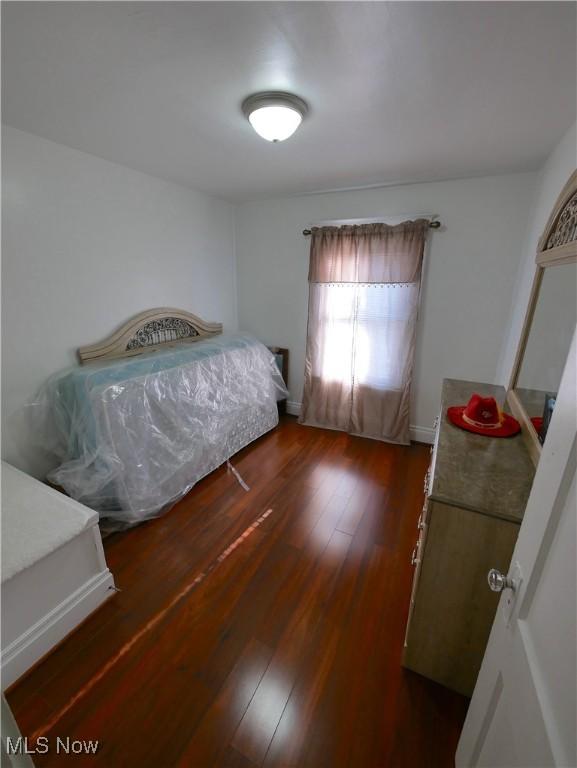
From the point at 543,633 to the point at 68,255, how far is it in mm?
2813

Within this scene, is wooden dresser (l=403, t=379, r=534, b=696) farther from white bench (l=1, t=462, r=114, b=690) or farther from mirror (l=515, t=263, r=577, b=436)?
white bench (l=1, t=462, r=114, b=690)

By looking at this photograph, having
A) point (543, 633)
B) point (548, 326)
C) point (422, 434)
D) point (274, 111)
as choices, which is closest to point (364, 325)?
point (422, 434)

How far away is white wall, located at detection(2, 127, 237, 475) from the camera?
1.87m

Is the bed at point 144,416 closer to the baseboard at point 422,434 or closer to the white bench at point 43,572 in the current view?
the white bench at point 43,572

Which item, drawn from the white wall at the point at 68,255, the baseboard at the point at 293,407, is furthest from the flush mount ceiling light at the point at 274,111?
the baseboard at the point at 293,407

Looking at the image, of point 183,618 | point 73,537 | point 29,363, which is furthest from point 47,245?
point 183,618

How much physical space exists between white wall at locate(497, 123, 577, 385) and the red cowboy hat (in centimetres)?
78

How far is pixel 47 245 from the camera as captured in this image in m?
2.00

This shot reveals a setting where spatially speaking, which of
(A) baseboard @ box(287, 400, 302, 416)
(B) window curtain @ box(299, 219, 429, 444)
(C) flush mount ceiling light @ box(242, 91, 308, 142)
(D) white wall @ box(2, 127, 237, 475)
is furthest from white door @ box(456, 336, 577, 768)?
(A) baseboard @ box(287, 400, 302, 416)

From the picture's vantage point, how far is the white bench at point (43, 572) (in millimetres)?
1234

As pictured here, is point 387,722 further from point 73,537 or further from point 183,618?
point 73,537

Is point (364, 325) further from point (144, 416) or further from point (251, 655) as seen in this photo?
point (251, 655)

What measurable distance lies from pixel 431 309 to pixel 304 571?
2.35 m

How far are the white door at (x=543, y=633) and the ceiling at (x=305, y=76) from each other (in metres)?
1.24
